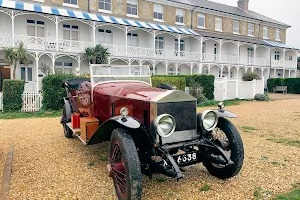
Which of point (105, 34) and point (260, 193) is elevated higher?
point (105, 34)

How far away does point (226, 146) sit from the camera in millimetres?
3807

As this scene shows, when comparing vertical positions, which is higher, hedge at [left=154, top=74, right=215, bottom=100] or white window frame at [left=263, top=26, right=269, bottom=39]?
white window frame at [left=263, top=26, right=269, bottom=39]

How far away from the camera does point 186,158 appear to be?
3.40 m

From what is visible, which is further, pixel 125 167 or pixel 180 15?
pixel 180 15

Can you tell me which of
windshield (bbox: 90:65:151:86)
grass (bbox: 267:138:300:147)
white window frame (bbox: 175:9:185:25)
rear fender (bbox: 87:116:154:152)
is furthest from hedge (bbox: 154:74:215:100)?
white window frame (bbox: 175:9:185:25)

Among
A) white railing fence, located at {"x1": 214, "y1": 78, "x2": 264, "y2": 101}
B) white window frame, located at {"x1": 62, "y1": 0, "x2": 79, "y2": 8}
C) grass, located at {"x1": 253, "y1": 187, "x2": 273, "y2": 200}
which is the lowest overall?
grass, located at {"x1": 253, "y1": 187, "x2": 273, "y2": 200}

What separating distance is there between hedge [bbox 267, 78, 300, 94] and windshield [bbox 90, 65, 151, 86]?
25816 millimetres

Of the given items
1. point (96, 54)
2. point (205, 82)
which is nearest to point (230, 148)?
point (205, 82)

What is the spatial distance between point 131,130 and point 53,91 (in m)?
8.96

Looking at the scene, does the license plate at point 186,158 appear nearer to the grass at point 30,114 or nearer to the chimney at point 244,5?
the grass at point 30,114

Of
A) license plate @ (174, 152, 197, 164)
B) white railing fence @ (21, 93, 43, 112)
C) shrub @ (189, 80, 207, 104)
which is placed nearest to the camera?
license plate @ (174, 152, 197, 164)

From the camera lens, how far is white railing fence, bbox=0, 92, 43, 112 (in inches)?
443

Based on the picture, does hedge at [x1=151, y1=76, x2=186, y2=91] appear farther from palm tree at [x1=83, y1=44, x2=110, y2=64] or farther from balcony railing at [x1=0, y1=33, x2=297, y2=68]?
balcony railing at [x1=0, y1=33, x2=297, y2=68]

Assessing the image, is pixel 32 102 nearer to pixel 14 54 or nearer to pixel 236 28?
pixel 14 54
